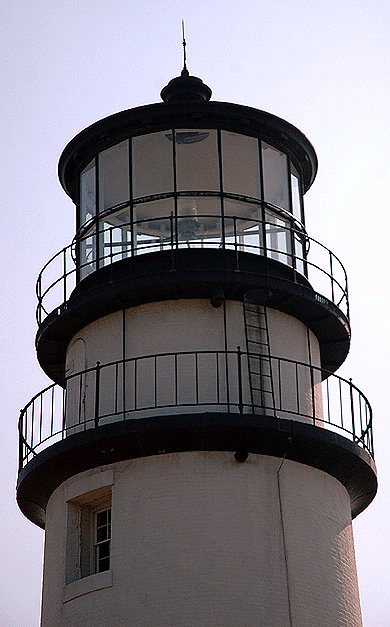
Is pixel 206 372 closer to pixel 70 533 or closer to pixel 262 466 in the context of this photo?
pixel 262 466

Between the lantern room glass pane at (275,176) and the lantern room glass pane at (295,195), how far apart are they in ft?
0.64

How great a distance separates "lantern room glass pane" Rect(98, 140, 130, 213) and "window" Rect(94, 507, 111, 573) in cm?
593

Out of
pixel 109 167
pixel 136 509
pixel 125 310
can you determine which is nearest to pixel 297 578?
pixel 136 509

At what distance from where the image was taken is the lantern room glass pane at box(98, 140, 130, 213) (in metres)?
27.7

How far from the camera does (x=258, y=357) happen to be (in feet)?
86.3

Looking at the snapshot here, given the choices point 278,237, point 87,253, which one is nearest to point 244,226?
point 278,237

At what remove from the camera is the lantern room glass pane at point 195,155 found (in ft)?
91.2

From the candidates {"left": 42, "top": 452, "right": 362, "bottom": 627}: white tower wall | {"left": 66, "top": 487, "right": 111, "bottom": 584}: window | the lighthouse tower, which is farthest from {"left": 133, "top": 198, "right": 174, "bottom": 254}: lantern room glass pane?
{"left": 66, "top": 487, "right": 111, "bottom": 584}: window

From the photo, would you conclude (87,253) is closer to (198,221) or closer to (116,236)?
(116,236)

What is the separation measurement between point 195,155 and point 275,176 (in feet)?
5.39

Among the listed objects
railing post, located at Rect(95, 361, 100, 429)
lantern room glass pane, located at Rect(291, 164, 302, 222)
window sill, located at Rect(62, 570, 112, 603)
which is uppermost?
lantern room glass pane, located at Rect(291, 164, 302, 222)

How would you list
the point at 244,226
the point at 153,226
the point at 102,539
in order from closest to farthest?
the point at 102,539, the point at 153,226, the point at 244,226

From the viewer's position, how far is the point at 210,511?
24609mm

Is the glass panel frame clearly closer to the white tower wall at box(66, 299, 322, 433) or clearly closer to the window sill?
the white tower wall at box(66, 299, 322, 433)
